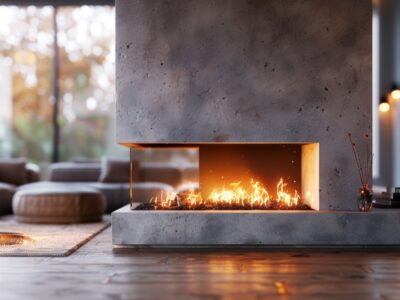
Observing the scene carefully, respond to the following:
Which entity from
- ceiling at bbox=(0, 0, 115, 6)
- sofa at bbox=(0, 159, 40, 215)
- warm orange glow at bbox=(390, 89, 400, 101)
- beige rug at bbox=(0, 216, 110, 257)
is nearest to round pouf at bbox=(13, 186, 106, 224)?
beige rug at bbox=(0, 216, 110, 257)

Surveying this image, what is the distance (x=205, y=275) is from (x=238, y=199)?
1318 mm

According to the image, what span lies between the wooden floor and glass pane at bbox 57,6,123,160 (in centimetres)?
428

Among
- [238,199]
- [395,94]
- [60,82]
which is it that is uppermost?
[60,82]

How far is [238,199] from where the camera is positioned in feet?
13.7

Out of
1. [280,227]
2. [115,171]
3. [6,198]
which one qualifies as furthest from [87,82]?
[280,227]

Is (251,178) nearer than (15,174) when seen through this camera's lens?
Yes

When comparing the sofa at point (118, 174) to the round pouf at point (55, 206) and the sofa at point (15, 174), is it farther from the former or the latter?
the round pouf at point (55, 206)

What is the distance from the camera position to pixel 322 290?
260 cm

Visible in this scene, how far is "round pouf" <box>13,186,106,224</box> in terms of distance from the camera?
208 inches

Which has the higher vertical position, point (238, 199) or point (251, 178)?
point (251, 178)

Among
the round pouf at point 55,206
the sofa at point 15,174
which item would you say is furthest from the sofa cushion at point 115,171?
the round pouf at point 55,206

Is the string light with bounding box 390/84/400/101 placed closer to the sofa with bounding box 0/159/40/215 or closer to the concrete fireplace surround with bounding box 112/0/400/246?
the concrete fireplace surround with bounding box 112/0/400/246

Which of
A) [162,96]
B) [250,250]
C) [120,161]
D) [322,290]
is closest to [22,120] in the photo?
[120,161]

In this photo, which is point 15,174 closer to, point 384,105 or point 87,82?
point 87,82
